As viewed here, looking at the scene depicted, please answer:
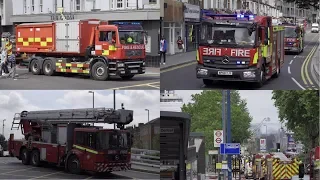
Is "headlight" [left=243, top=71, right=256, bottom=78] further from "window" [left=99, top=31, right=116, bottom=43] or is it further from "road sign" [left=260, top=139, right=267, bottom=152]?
"window" [left=99, top=31, right=116, bottom=43]

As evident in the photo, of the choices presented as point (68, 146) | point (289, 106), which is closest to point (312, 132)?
point (289, 106)

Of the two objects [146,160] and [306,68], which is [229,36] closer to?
[146,160]

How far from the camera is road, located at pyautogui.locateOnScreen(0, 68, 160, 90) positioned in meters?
10.7

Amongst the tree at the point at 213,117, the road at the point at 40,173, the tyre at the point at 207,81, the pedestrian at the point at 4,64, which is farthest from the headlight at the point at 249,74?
the pedestrian at the point at 4,64

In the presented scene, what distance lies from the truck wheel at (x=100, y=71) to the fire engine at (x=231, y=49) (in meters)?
3.15

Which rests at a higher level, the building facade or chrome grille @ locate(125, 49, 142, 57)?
the building facade

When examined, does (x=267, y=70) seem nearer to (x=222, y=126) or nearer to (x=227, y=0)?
(x=227, y=0)

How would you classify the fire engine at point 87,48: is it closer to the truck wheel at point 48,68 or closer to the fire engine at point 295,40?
the truck wheel at point 48,68

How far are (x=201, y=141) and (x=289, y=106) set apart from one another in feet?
6.60

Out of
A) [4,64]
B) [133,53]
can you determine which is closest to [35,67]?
[4,64]

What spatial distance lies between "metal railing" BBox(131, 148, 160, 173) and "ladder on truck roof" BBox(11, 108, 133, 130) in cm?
55

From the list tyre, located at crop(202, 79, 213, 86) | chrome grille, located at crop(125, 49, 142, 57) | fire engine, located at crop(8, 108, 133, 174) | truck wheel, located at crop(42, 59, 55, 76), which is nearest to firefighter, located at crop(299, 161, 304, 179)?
tyre, located at crop(202, 79, 213, 86)

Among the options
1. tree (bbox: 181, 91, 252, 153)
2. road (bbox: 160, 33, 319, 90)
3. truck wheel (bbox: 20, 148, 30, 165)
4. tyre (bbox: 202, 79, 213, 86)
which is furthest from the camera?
truck wheel (bbox: 20, 148, 30, 165)

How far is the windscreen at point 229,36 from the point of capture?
9.70 m
